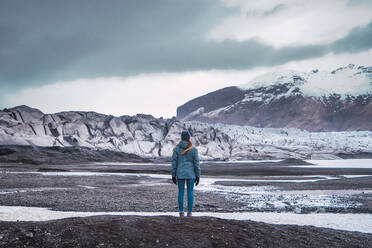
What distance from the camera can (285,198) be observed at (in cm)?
1725

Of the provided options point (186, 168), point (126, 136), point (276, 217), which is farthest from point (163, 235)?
point (126, 136)

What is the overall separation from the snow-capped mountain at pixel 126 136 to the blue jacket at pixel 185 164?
54093 mm

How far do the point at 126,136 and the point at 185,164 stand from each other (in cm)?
6499

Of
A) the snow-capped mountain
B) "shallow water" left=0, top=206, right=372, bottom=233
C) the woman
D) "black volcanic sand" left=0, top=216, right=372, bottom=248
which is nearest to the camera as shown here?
"black volcanic sand" left=0, top=216, right=372, bottom=248

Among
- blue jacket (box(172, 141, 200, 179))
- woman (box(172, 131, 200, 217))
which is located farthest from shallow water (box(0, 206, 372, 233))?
blue jacket (box(172, 141, 200, 179))

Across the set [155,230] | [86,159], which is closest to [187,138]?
[155,230]

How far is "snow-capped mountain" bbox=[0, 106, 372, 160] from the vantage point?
63969 mm

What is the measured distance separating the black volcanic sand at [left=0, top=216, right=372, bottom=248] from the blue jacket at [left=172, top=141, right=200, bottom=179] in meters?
1.18

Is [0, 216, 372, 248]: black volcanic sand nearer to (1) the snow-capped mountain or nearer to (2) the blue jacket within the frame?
(2) the blue jacket

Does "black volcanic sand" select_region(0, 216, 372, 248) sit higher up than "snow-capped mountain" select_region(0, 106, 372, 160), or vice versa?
"snow-capped mountain" select_region(0, 106, 372, 160)

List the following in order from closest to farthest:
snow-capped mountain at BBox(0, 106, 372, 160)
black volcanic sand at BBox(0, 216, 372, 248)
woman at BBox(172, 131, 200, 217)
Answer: black volcanic sand at BBox(0, 216, 372, 248), woman at BBox(172, 131, 200, 217), snow-capped mountain at BBox(0, 106, 372, 160)

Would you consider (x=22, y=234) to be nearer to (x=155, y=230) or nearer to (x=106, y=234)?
(x=106, y=234)

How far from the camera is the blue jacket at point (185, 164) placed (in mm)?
9266

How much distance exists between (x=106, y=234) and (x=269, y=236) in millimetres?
A: 3062
